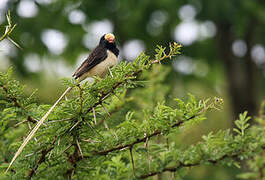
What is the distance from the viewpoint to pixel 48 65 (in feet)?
26.4

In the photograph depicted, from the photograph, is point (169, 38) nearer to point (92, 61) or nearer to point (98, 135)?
point (92, 61)

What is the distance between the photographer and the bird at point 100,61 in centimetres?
277

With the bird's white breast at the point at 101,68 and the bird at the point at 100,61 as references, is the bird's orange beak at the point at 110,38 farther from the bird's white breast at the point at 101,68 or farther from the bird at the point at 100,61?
the bird's white breast at the point at 101,68

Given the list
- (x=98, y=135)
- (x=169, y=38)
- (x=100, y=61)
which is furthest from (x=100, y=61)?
(x=169, y=38)

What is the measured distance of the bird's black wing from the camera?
274 cm

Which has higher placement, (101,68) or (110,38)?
(110,38)

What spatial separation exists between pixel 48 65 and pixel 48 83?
8.98ft

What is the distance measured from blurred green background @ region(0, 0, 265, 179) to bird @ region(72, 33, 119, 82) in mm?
3051

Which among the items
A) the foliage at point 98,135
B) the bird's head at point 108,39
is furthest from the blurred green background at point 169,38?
the foliage at point 98,135

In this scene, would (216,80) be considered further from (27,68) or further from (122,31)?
(27,68)

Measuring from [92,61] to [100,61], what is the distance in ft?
0.20

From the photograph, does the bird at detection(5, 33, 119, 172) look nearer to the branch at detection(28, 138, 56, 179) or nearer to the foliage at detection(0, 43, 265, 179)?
the foliage at detection(0, 43, 265, 179)

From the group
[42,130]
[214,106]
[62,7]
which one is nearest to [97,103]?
[42,130]

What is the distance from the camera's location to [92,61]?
2.84 m
